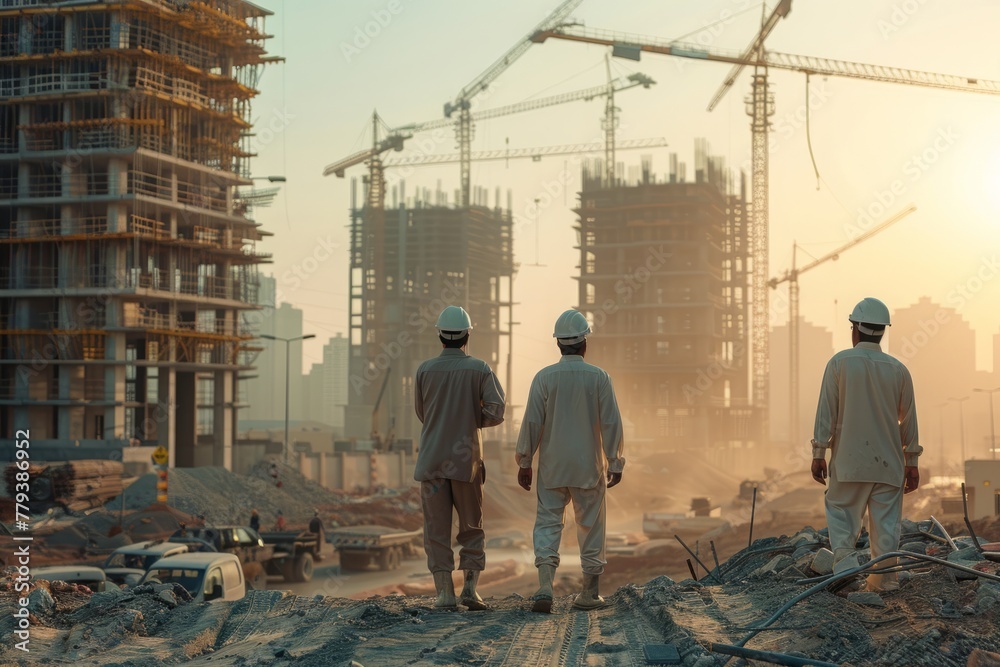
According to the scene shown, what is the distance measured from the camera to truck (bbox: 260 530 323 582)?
28859 millimetres

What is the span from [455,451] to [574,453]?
0.83 m

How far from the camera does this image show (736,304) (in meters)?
127

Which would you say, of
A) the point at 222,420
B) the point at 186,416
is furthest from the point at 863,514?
the point at 186,416

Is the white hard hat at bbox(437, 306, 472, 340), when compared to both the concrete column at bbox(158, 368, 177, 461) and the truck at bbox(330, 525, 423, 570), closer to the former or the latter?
the truck at bbox(330, 525, 423, 570)

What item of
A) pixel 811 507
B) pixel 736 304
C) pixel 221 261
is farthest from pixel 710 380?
pixel 221 261

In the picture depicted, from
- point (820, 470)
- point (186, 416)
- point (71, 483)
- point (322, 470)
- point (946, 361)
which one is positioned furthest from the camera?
point (946, 361)

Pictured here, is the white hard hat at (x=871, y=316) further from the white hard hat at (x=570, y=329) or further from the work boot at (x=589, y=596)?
the work boot at (x=589, y=596)

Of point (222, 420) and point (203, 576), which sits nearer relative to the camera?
point (203, 576)

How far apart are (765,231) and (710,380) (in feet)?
54.5

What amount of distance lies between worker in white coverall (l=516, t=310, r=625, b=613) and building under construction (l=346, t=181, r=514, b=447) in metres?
109

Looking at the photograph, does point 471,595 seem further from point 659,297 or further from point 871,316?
point 659,297

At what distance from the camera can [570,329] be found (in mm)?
7680

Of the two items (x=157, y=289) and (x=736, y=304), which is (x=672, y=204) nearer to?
(x=736, y=304)

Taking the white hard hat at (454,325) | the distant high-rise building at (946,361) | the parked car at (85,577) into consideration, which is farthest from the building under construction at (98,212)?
the distant high-rise building at (946,361)
